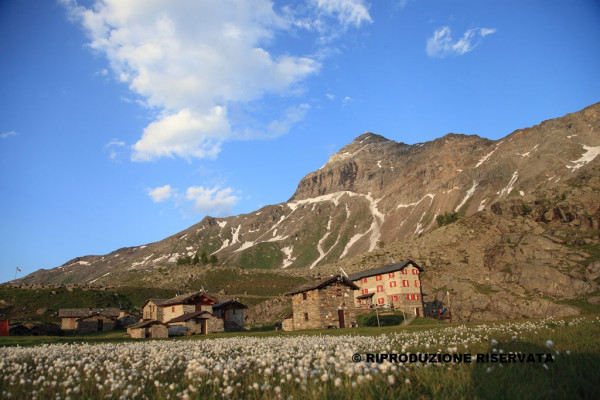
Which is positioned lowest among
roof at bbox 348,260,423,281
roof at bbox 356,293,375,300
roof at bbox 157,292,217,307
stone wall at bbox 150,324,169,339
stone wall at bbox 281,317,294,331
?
stone wall at bbox 281,317,294,331

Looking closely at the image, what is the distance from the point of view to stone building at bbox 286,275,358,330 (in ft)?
166

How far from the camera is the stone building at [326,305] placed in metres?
50.7

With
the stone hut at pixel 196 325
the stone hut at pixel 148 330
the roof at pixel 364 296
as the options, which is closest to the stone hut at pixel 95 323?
the stone hut at pixel 196 325

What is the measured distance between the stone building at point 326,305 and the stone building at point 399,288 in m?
17.1

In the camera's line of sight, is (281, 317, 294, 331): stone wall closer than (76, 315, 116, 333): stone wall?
Yes

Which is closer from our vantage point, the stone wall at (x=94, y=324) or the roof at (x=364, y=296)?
the stone wall at (x=94, y=324)

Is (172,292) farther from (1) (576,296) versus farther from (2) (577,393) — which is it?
(2) (577,393)

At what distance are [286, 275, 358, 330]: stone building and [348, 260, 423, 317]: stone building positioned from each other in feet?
56.2

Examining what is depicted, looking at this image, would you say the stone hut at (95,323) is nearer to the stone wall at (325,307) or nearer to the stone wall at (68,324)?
the stone wall at (68,324)

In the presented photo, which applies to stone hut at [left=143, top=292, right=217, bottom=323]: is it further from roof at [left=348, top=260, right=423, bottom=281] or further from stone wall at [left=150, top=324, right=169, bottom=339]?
roof at [left=348, top=260, right=423, bottom=281]

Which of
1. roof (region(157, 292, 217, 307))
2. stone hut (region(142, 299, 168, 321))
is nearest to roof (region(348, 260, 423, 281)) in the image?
roof (region(157, 292, 217, 307))

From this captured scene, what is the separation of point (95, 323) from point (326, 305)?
45.4 m

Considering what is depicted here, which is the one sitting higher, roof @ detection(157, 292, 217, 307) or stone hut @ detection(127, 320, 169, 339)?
roof @ detection(157, 292, 217, 307)

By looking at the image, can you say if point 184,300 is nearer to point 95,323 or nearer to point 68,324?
point 95,323
